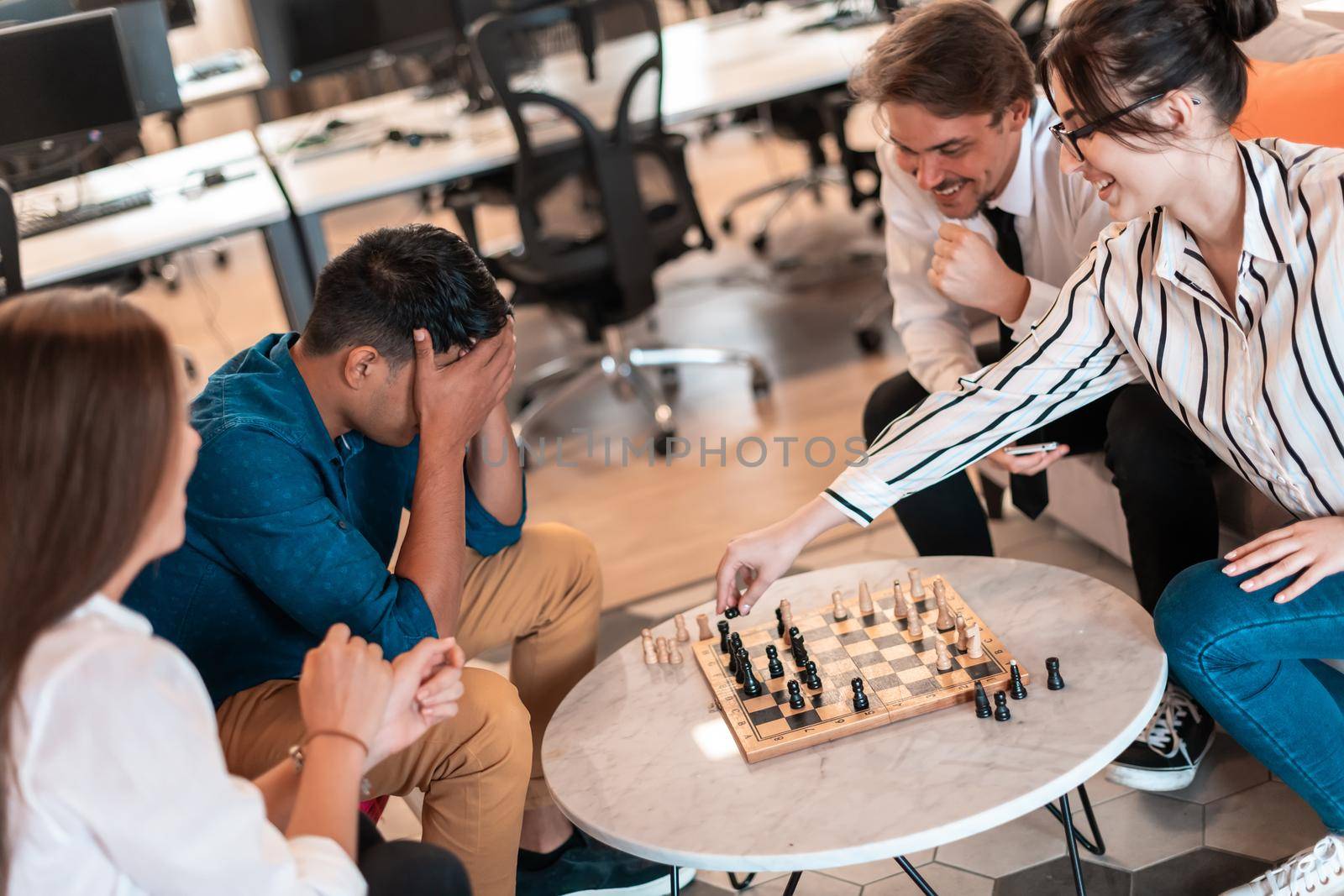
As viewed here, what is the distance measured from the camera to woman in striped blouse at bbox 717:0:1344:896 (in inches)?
54.0

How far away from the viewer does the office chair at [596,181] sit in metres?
3.05

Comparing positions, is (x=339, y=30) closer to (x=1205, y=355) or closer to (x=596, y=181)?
(x=596, y=181)

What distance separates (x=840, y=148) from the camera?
409 centimetres

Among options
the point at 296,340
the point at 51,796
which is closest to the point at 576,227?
the point at 296,340

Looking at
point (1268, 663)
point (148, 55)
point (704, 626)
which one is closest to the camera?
point (1268, 663)

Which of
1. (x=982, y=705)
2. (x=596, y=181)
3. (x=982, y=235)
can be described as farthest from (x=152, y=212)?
(x=982, y=705)

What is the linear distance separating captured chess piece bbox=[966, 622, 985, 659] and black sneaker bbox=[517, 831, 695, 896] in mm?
525

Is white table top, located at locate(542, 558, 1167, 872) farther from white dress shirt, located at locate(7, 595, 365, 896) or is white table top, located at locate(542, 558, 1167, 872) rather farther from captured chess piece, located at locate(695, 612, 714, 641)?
white dress shirt, located at locate(7, 595, 365, 896)

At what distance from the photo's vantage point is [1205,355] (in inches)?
59.1

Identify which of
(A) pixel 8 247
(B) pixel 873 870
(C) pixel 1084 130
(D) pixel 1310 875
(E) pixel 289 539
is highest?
(C) pixel 1084 130

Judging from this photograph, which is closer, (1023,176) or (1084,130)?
(1084,130)

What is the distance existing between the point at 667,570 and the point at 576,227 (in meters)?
0.96

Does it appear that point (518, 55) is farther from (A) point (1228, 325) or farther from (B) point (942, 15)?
(A) point (1228, 325)

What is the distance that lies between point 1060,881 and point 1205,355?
67cm
